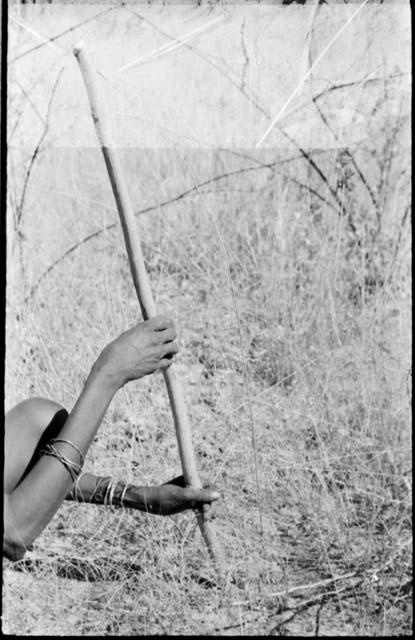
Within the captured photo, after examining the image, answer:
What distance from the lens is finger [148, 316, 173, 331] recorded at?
1960 millimetres

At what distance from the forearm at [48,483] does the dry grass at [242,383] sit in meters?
0.59

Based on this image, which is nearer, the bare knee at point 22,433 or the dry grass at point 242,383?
the bare knee at point 22,433

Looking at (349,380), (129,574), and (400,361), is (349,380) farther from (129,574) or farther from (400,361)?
(129,574)

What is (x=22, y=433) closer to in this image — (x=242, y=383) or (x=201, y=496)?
(x=201, y=496)

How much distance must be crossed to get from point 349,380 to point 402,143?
120 centimetres

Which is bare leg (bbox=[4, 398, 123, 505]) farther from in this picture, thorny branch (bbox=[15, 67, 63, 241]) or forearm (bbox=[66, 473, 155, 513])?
thorny branch (bbox=[15, 67, 63, 241])

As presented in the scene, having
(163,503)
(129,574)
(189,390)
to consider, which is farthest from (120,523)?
(189,390)

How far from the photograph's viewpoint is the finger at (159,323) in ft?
6.43

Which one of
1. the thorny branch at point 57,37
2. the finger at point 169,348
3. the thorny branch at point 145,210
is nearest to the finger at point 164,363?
the finger at point 169,348

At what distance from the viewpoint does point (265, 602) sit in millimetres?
2285

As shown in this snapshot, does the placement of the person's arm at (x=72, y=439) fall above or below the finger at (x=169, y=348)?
below

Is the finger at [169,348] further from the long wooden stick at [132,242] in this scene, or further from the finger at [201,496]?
the finger at [201,496]

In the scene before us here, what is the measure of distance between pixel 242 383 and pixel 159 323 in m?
1.19

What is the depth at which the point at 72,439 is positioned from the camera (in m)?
1.76
